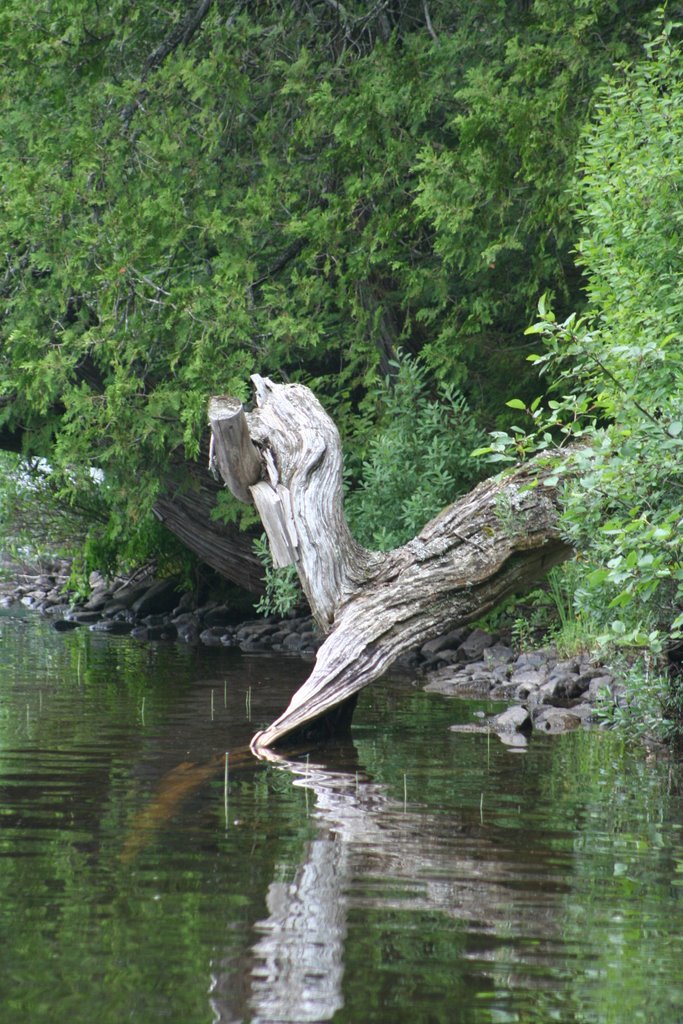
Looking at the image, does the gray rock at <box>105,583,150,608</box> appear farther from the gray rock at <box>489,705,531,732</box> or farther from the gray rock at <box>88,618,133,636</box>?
the gray rock at <box>489,705,531,732</box>

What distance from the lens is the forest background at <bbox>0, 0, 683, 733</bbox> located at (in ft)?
45.6

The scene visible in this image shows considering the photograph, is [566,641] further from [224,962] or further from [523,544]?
[224,962]

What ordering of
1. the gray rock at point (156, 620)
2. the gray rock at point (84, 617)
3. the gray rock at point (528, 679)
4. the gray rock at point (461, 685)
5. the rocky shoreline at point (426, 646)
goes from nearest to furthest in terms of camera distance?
the rocky shoreline at point (426, 646), the gray rock at point (528, 679), the gray rock at point (461, 685), the gray rock at point (156, 620), the gray rock at point (84, 617)

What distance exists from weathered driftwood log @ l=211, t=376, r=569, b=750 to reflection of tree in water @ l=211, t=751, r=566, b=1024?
2028 millimetres

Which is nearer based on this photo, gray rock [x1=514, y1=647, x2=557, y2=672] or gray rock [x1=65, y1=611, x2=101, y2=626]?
gray rock [x1=514, y1=647, x2=557, y2=672]

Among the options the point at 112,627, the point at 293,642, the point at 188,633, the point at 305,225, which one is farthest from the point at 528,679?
the point at 112,627

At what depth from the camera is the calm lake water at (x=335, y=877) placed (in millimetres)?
4641

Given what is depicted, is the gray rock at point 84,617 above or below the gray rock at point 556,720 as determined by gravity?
below

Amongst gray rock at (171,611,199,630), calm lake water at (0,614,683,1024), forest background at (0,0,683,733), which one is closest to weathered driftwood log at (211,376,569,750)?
calm lake water at (0,614,683,1024)

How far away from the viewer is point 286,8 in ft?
53.2

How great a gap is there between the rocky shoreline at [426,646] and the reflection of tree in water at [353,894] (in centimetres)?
243

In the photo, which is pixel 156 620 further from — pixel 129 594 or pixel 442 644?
pixel 442 644

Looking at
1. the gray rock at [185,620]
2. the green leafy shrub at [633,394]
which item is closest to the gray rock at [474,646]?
the green leafy shrub at [633,394]

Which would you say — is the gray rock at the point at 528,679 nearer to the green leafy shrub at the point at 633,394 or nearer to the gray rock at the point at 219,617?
the green leafy shrub at the point at 633,394
